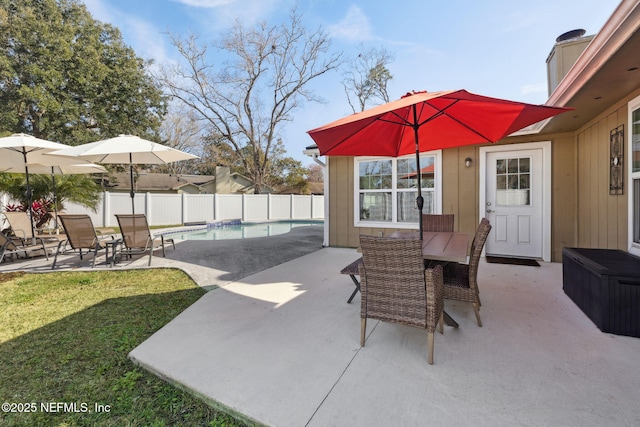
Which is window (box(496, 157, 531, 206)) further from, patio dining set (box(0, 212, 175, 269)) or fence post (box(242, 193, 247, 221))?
fence post (box(242, 193, 247, 221))

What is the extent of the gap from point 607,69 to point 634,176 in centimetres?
143

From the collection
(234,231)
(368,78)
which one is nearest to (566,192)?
(234,231)

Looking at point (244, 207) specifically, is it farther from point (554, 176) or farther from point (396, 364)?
point (396, 364)

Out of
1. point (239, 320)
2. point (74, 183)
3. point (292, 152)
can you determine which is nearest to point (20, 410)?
point (239, 320)

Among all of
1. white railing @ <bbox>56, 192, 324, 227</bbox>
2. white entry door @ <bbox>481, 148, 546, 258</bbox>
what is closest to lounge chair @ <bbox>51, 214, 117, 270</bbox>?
white railing @ <bbox>56, 192, 324, 227</bbox>

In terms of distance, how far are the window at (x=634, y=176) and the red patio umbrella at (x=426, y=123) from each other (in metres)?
1.19

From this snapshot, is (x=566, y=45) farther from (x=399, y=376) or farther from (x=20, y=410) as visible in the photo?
(x=20, y=410)

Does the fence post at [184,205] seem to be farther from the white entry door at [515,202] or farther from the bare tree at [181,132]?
the white entry door at [515,202]

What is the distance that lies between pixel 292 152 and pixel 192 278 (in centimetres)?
2482

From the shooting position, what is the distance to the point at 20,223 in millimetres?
6180

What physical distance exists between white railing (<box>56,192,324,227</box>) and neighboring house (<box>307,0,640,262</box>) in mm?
9822

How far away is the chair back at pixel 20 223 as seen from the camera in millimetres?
6012

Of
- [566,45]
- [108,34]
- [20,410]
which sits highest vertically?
[108,34]

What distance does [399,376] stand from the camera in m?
1.99
